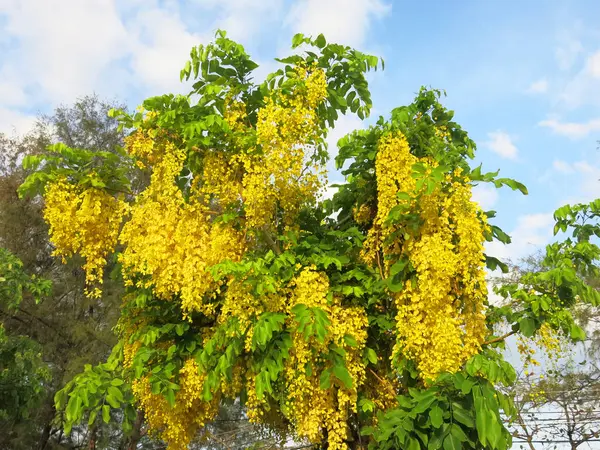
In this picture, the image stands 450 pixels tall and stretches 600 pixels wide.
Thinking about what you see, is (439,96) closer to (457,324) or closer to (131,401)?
(457,324)

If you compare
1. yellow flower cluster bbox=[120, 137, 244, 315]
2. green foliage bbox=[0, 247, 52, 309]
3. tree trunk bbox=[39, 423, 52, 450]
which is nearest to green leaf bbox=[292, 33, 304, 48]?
yellow flower cluster bbox=[120, 137, 244, 315]

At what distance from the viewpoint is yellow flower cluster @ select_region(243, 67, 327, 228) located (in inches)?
168

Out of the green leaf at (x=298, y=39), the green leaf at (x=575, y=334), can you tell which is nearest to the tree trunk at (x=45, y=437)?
the green leaf at (x=298, y=39)

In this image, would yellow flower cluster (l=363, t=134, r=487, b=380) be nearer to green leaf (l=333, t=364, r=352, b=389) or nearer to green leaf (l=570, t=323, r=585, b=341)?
green leaf (l=333, t=364, r=352, b=389)

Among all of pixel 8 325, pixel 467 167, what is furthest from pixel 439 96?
pixel 8 325

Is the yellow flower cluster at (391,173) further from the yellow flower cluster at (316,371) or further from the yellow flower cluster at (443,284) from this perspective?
the yellow flower cluster at (316,371)

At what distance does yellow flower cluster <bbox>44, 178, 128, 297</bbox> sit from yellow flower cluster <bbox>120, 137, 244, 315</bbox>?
34cm

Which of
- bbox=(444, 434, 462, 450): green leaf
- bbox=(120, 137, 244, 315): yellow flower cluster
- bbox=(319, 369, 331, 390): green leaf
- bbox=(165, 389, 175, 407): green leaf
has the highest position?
bbox=(120, 137, 244, 315): yellow flower cluster

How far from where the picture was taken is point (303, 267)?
4.17 metres

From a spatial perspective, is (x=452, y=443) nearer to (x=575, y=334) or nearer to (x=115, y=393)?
(x=575, y=334)

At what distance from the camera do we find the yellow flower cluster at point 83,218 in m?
4.61

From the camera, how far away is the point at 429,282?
12.3ft

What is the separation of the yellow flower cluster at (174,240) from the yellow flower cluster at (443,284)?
1528 mm

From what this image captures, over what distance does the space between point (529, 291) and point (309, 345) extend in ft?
5.52
